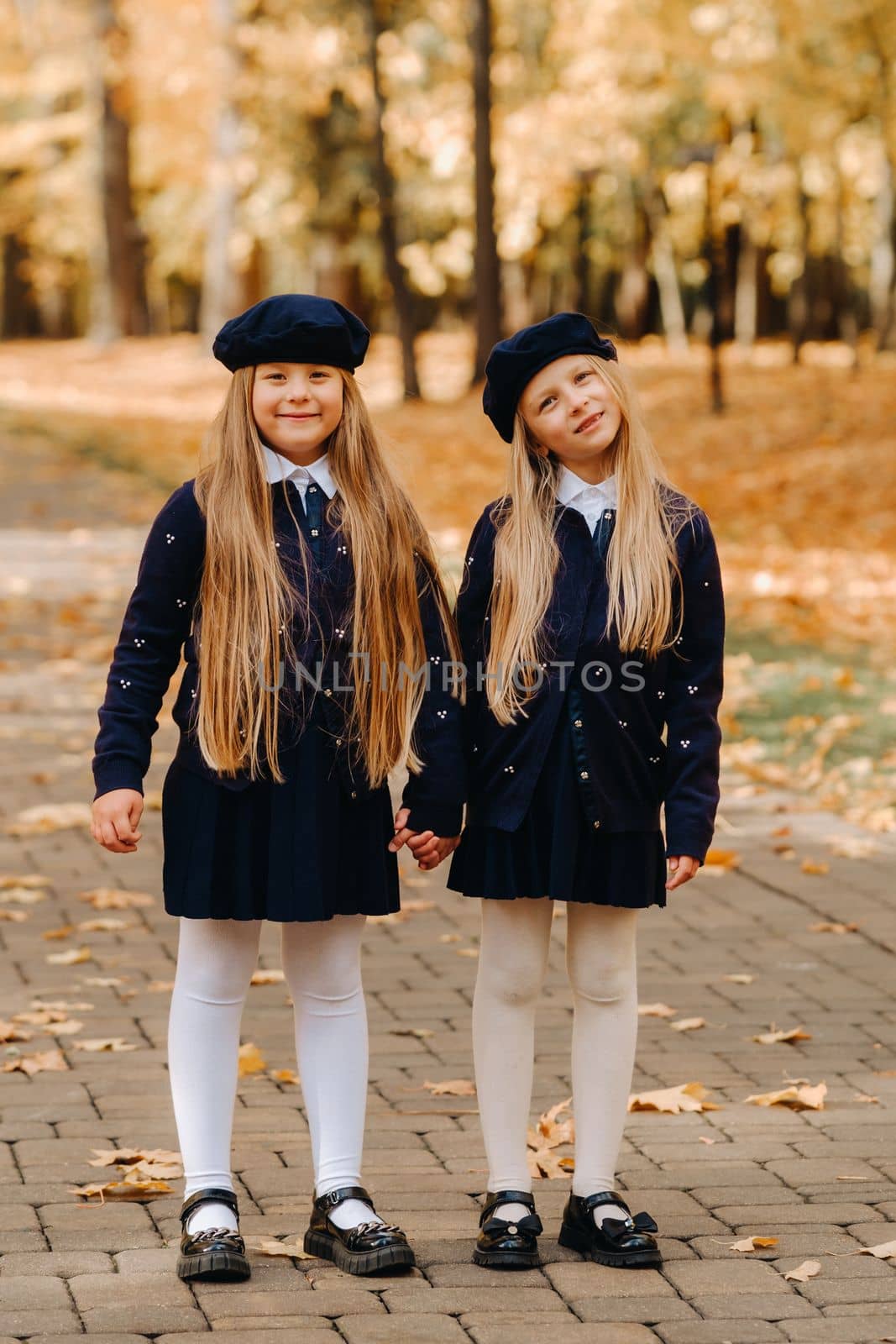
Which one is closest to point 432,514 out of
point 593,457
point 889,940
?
point 889,940

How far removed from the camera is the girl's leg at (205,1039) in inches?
141

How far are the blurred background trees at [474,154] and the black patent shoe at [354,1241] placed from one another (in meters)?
18.2

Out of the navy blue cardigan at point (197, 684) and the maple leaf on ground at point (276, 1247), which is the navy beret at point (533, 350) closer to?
the navy blue cardigan at point (197, 684)

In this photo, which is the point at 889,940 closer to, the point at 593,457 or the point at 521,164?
the point at 593,457

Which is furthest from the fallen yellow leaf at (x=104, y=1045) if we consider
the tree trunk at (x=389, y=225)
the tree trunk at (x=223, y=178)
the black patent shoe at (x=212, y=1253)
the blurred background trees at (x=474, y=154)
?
the tree trunk at (x=223, y=178)

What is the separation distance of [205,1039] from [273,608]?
829mm

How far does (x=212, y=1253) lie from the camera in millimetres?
3445

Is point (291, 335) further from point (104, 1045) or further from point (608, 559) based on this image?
point (104, 1045)

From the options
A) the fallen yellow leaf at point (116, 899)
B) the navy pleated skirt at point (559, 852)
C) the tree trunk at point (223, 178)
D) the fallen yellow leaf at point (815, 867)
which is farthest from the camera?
the tree trunk at point (223, 178)

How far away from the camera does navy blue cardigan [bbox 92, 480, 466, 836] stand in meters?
3.53

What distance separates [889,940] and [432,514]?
12.0m

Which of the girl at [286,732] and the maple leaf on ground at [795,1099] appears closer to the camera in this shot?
the girl at [286,732]

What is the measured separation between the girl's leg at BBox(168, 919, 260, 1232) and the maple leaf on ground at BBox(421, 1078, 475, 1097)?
1.10 metres

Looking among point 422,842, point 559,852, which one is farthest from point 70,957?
point 559,852
